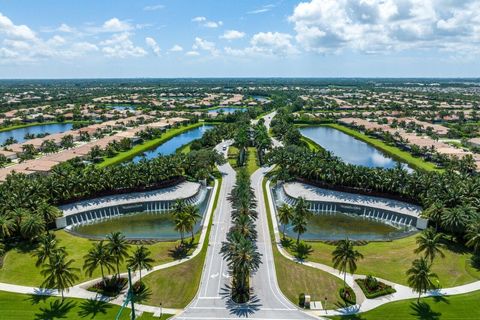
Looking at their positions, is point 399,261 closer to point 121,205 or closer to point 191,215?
point 191,215

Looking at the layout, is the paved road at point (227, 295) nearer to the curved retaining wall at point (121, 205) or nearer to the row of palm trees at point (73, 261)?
the row of palm trees at point (73, 261)

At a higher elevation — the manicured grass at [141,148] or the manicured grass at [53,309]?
the manicured grass at [141,148]

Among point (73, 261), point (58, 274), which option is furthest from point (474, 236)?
A: point (58, 274)

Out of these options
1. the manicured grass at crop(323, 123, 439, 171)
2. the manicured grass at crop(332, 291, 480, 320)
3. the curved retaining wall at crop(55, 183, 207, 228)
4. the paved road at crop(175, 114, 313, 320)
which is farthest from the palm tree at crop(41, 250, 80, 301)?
the manicured grass at crop(323, 123, 439, 171)

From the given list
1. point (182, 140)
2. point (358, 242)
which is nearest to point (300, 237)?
point (358, 242)

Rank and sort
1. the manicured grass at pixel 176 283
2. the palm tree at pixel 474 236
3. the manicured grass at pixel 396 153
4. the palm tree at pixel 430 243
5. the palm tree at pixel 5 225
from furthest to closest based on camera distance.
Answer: the manicured grass at pixel 396 153, the palm tree at pixel 5 225, the palm tree at pixel 474 236, the palm tree at pixel 430 243, the manicured grass at pixel 176 283

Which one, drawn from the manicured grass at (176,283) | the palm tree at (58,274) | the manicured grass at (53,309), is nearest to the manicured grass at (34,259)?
the manicured grass at (176,283)
